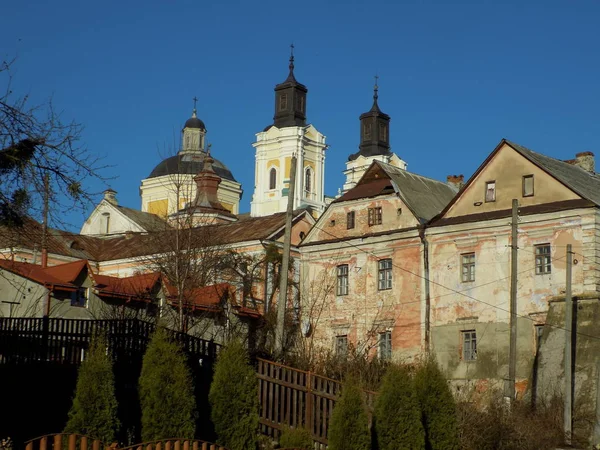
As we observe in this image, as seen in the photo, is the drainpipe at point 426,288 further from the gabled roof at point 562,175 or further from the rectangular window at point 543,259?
the rectangular window at point 543,259

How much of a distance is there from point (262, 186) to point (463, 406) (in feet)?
196

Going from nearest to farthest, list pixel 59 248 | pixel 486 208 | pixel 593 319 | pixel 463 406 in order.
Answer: pixel 463 406 → pixel 593 319 → pixel 486 208 → pixel 59 248

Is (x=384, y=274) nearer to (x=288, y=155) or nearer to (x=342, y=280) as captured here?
(x=342, y=280)

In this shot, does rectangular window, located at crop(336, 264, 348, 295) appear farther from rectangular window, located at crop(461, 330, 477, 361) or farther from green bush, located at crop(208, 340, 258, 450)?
green bush, located at crop(208, 340, 258, 450)

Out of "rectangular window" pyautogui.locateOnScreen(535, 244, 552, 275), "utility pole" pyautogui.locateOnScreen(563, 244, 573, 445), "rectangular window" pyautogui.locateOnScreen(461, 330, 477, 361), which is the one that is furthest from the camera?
"rectangular window" pyautogui.locateOnScreen(461, 330, 477, 361)

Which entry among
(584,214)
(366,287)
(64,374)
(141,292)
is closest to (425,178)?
(366,287)

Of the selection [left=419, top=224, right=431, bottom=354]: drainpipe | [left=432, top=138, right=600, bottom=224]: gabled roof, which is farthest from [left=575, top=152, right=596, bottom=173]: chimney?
[left=419, top=224, right=431, bottom=354]: drainpipe

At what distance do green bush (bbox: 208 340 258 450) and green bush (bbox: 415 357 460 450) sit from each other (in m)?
3.32

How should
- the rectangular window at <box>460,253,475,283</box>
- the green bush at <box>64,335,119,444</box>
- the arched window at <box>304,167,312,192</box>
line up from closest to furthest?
the green bush at <box>64,335,119,444</box>
the rectangular window at <box>460,253,475,283</box>
the arched window at <box>304,167,312,192</box>

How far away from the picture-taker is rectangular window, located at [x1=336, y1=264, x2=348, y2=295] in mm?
38531

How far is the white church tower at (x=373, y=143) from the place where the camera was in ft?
290

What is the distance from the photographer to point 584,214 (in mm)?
32406

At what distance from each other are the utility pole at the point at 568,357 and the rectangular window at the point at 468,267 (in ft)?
14.8

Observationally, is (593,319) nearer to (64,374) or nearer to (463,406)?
(463,406)
